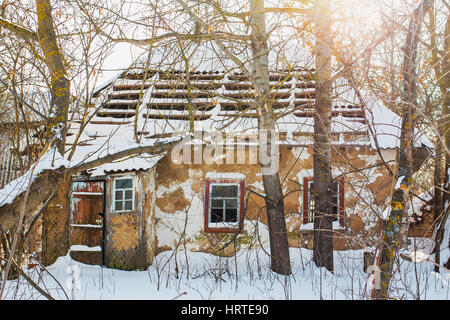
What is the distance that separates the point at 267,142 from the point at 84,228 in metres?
4.80

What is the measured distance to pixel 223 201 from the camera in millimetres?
8875

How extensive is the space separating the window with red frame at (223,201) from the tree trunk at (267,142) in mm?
2309

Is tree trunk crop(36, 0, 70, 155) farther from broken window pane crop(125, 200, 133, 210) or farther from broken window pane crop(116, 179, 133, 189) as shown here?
broken window pane crop(125, 200, 133, 210)

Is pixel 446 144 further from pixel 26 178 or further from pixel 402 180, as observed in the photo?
pixel 26 178

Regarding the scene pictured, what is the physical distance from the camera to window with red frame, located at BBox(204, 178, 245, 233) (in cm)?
869

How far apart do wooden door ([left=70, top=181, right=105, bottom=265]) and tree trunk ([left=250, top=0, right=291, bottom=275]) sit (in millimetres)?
3955

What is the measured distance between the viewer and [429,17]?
967 centimetres

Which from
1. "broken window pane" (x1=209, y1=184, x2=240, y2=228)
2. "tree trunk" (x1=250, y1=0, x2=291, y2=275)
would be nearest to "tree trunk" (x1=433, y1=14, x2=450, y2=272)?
"tree trunk" (x1=250, y1=0, x2=291, y2=275)

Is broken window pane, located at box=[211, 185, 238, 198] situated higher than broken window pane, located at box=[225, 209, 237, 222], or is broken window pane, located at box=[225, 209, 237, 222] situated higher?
broken window pane, located at box=[211, 185, 238, 198]

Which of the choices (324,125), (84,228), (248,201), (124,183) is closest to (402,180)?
(324,125)

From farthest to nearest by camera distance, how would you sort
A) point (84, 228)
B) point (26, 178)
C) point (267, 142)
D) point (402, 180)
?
point (84, 228)
point (267, 142)
point (26, 178)
point (402, 180)
